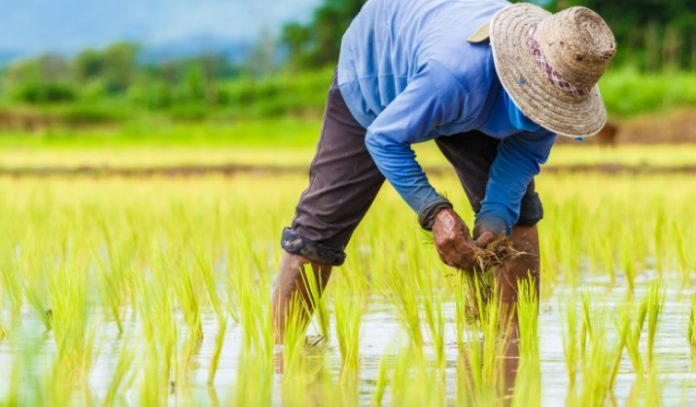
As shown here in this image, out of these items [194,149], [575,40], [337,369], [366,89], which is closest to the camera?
[575,40]

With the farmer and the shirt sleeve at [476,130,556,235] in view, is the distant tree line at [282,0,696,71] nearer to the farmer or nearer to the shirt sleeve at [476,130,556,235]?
the farmer

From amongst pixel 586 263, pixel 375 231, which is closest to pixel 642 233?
pixel 586 263

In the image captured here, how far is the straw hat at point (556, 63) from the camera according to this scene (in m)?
3.02

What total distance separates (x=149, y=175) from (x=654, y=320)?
819 centimetres

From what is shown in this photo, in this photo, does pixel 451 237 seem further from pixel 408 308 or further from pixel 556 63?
pixel 556 63

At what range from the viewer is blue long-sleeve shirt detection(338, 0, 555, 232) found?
308cm

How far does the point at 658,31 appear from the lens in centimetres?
2458

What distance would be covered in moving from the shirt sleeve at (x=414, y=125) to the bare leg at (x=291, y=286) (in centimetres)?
53

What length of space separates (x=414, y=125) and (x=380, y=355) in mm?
620

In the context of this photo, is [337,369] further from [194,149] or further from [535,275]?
[194,149]

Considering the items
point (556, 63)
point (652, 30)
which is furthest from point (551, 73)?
point (652, 30)

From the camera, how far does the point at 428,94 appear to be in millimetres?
3061

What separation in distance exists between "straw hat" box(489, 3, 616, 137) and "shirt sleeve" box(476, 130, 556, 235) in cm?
33

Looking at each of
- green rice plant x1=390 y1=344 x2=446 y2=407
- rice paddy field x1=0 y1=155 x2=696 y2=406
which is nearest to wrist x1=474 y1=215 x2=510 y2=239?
rice paddy field x1=0 y1=155 x2=696 y2=406
